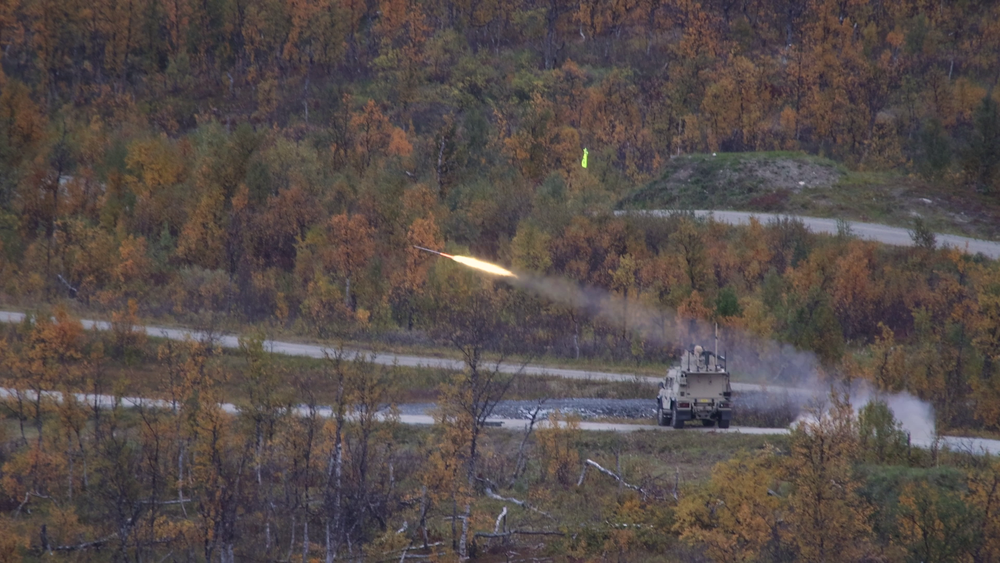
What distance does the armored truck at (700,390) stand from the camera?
32062mm

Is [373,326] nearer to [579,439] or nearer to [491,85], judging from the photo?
[579,439]

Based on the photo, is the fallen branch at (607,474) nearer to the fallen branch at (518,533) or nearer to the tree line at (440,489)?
the tree line at (440,489)

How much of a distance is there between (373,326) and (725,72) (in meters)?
35.6

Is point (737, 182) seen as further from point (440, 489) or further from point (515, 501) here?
point (440, 489)

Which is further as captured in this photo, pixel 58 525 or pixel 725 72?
pixel 725 72

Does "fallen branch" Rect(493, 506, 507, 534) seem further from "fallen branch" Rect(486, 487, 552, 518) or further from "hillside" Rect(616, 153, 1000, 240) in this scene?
"hillside" Rect(616, 153, 1000, 240)

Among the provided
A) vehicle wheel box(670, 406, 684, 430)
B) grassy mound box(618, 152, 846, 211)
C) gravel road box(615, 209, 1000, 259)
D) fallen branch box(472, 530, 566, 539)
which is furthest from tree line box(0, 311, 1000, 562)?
grassy mound box(618, 152, 846, 211)

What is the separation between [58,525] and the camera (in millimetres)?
27328

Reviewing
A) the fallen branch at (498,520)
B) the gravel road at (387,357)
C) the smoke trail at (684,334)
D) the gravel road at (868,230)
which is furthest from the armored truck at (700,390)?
the gravel road at (868,230)

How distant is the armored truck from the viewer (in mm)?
32062

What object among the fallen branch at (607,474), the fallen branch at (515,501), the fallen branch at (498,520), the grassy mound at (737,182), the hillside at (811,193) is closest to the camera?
the fallen branch at (498,520)

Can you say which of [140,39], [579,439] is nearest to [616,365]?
[579,439]

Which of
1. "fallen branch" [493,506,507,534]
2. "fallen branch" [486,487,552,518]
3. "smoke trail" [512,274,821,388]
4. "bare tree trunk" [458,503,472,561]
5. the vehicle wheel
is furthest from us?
"smoke trail" [512,274,821,388]

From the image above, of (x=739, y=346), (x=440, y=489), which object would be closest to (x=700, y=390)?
(x=739, y=346)
